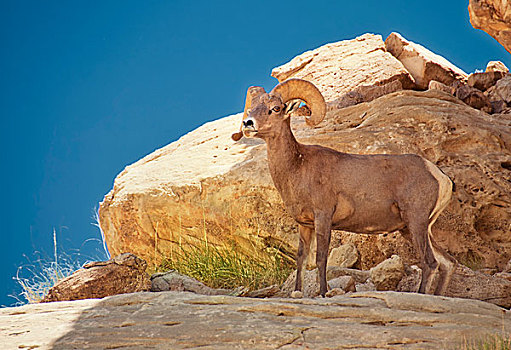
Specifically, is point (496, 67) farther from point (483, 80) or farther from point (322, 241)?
point (322, 241)

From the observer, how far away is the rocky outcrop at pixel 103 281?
7395 millimetres

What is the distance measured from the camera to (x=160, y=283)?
→ 816cm

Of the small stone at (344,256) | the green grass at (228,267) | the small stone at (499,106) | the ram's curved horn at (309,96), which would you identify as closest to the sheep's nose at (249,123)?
the ram's curved horn at (309,96)

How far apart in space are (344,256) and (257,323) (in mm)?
4033

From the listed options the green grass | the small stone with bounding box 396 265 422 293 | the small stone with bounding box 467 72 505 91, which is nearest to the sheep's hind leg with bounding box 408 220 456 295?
the small stone with bounding box 396 265 422 293

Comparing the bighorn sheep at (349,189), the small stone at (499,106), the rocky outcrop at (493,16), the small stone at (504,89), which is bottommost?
the bighorn sheep at (349,189)

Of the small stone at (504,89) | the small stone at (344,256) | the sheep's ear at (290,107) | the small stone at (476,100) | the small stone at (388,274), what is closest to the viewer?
the sheep's ear at (290,107)

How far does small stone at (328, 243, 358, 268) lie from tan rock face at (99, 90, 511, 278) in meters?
0.25

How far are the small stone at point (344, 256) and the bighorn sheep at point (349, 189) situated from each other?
1.99 meters

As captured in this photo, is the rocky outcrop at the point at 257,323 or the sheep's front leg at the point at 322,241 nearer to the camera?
the rocky outcrop at the point at 257,323

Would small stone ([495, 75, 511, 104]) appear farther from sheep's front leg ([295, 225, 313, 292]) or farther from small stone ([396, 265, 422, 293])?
sheep's front leg ([295, 225, 313, 292])

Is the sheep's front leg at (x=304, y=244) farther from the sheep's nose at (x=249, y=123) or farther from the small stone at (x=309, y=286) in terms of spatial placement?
the sheep's nose at (x=249, y=123)

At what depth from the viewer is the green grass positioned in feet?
29.0

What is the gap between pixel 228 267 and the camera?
916cm
